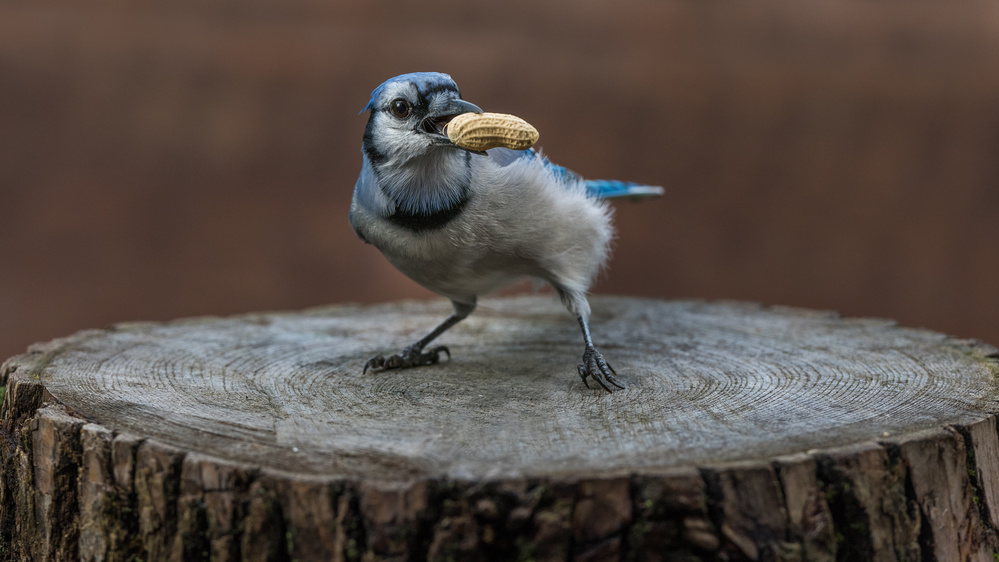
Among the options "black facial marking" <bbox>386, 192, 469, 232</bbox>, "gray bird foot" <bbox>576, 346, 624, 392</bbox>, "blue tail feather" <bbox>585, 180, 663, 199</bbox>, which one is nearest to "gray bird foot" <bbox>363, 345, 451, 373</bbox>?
"black facial marking" <bbox>386, 192, 469, 232</bbox>

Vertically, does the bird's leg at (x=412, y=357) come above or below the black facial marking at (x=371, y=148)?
below

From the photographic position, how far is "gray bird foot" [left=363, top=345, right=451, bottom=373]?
2570 mm

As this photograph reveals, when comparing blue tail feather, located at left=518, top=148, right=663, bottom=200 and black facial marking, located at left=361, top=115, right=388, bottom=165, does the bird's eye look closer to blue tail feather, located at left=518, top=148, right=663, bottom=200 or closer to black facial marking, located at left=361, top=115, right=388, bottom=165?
black facial marking, located at left=361, top=115, right=388, bottom=165

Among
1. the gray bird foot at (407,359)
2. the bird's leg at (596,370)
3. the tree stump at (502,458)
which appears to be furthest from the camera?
the gray bird foot at (407,359)

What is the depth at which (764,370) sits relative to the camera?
7.88 ft

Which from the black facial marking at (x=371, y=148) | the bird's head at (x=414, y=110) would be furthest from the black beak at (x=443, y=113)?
the black facial marking at (x=371, y=148)

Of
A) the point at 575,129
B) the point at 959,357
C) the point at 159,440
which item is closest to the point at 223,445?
the point at 159,440

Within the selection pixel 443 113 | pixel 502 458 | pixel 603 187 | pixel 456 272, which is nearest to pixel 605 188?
pixel 603 187

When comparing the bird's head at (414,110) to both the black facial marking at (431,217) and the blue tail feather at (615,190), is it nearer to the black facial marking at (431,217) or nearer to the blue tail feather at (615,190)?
the black facial marking at (431,217)

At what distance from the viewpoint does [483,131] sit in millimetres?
2180

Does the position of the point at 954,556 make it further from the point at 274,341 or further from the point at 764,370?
the point at 274,341

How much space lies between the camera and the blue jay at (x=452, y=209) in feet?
7.69

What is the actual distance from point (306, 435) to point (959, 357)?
6.28 feet

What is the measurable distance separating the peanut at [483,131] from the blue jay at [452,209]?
0.31 feet
